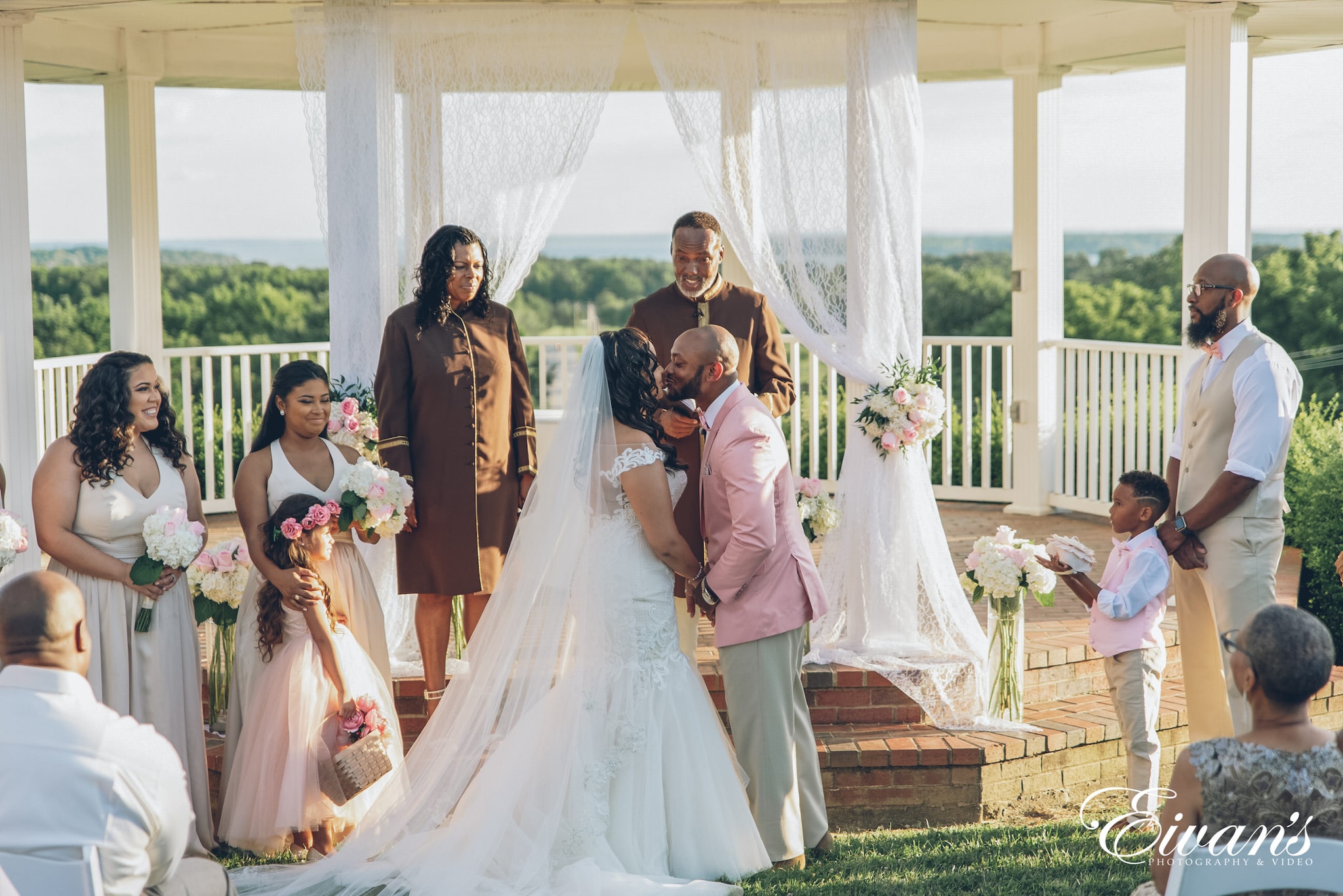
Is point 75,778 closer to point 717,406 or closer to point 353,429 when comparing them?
point 717,406

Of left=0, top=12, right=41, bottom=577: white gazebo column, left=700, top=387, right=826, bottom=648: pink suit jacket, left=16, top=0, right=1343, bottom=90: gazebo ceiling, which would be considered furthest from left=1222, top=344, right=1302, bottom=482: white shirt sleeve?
left=0, top=12, right=41, bottom=577: white gazebo column

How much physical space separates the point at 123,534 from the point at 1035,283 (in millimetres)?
6154

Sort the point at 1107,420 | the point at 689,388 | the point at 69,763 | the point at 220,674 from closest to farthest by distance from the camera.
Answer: the point at 69,763 < the point at 689,388 < the point at 220,674 < the point at 1107,420

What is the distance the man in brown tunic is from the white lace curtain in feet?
2.51

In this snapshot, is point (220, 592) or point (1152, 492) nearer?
point (1152, 492)

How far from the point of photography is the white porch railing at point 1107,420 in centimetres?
812

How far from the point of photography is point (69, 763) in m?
2.60

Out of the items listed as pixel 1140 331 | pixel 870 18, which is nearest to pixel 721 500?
pixel 870 18

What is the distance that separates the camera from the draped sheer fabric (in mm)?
5617

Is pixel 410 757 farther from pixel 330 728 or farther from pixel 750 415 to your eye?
pixel 750 415

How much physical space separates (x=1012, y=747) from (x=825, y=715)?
738 millimetres

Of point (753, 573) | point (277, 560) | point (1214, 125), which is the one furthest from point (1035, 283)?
point (277, 560)

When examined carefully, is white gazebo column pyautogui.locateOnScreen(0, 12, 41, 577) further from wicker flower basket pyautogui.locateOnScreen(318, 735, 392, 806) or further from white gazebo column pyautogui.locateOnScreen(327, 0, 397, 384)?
wicker flower basket pyautogui.locateOnScreen(318, 735, 392, 806)

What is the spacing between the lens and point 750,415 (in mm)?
4031
